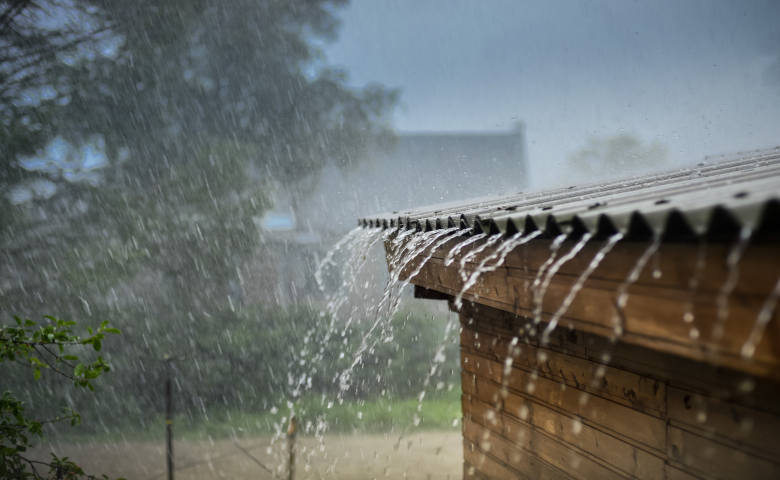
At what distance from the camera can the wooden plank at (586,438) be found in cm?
193

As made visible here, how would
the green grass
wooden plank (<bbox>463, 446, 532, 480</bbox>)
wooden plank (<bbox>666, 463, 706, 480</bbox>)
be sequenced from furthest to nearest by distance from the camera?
the green grass, wooden plank (<bbox>463, 446, 532, 480</bbox>), wooden plank (<bbox>666, 463, 706, 480</bbox>)

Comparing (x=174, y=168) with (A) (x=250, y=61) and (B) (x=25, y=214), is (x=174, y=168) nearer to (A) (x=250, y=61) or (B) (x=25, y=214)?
(B) (x=25, y=214)

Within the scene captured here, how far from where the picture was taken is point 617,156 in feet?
99.0

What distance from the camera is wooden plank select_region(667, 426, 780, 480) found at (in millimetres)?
1494

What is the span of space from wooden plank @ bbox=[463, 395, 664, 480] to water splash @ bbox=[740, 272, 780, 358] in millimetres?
1038

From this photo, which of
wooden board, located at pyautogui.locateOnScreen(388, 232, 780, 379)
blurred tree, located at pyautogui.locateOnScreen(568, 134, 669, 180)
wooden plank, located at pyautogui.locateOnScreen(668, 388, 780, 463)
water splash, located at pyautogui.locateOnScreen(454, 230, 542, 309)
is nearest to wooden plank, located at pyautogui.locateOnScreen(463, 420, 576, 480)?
wooden plank, located at pyautogui.locateOnScreen(668, 388, 780, 463)

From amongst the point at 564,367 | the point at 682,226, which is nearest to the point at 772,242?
the point at 682,226

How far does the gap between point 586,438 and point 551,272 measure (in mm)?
1171

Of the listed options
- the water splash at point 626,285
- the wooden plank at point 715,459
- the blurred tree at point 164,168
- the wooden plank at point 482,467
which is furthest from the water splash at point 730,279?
the blurred tree at point 164,168

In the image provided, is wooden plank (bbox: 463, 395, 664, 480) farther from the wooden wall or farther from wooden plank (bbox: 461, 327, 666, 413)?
wooden plank (bbox: 461, 327, 666, 413)

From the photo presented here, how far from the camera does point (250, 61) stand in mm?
16641

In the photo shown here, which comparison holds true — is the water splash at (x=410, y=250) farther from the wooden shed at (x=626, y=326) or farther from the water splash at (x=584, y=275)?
the water splash at (x=584, y=275)

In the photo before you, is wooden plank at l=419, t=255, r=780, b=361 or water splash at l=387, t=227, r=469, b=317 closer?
wooden plank at l=419, t=255, r=780, b=361

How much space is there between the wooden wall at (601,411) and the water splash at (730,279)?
1.79 ft
